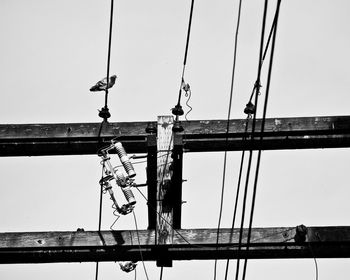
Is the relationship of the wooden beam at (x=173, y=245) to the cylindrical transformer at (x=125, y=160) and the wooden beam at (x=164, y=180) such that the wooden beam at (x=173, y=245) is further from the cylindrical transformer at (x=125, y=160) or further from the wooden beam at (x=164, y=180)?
the cylindrical transformer at (x=125, y=160)

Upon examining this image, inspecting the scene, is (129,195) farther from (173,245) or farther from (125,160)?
(173,245)

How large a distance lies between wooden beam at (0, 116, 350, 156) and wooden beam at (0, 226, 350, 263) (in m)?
0.77

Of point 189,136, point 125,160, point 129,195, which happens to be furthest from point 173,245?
point 189,136

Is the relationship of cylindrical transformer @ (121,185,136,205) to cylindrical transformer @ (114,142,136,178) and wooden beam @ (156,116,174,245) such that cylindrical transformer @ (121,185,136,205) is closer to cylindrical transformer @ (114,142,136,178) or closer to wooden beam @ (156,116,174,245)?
cylindrical transformer @ (114,142,136,178)

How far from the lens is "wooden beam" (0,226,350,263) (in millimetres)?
5695

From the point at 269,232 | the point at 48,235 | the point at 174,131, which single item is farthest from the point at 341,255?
the point at 48,235

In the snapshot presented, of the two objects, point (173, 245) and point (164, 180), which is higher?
point (164, 180)

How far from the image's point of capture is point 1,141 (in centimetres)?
612

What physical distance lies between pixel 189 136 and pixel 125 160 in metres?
0.63

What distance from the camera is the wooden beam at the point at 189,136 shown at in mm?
5977

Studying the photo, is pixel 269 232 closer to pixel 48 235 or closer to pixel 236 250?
pixel 236 250

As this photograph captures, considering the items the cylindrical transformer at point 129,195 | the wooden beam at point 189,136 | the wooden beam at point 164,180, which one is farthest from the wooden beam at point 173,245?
the wooden beam at point 189,136

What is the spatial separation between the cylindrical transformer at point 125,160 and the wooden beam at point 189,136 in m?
0.12

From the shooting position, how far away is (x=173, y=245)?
18.8ft
